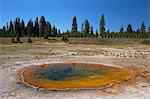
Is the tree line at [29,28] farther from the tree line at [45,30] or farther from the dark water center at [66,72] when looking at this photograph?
the dark water center at [66,72]

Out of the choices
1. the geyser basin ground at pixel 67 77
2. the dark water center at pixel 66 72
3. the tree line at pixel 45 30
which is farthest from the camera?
the tree line at pixel 45 30

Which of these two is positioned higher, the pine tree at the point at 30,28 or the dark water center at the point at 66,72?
the pine tree at the point at 30,28

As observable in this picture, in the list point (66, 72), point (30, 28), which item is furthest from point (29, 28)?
point (66, 72)

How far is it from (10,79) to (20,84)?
153cm

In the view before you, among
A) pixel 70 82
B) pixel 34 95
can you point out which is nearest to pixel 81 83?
pixel 70 82

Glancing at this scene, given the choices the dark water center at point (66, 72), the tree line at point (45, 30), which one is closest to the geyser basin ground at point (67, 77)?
the dark water center at point (66, 72)

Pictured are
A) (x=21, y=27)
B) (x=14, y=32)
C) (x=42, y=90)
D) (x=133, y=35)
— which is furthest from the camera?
(x=21, y=27)

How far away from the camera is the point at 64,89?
12.4 m

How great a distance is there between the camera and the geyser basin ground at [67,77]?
532 inches

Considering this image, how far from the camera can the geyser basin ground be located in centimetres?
1351

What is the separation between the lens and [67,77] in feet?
52.9

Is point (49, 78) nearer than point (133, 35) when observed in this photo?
Yes

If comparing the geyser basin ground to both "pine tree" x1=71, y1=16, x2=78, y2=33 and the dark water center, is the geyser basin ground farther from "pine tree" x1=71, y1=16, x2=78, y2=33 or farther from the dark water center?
"pine tree" x1=71, y1=16, x2=78, y2=33

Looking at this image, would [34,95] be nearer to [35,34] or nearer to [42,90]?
[42,90]
